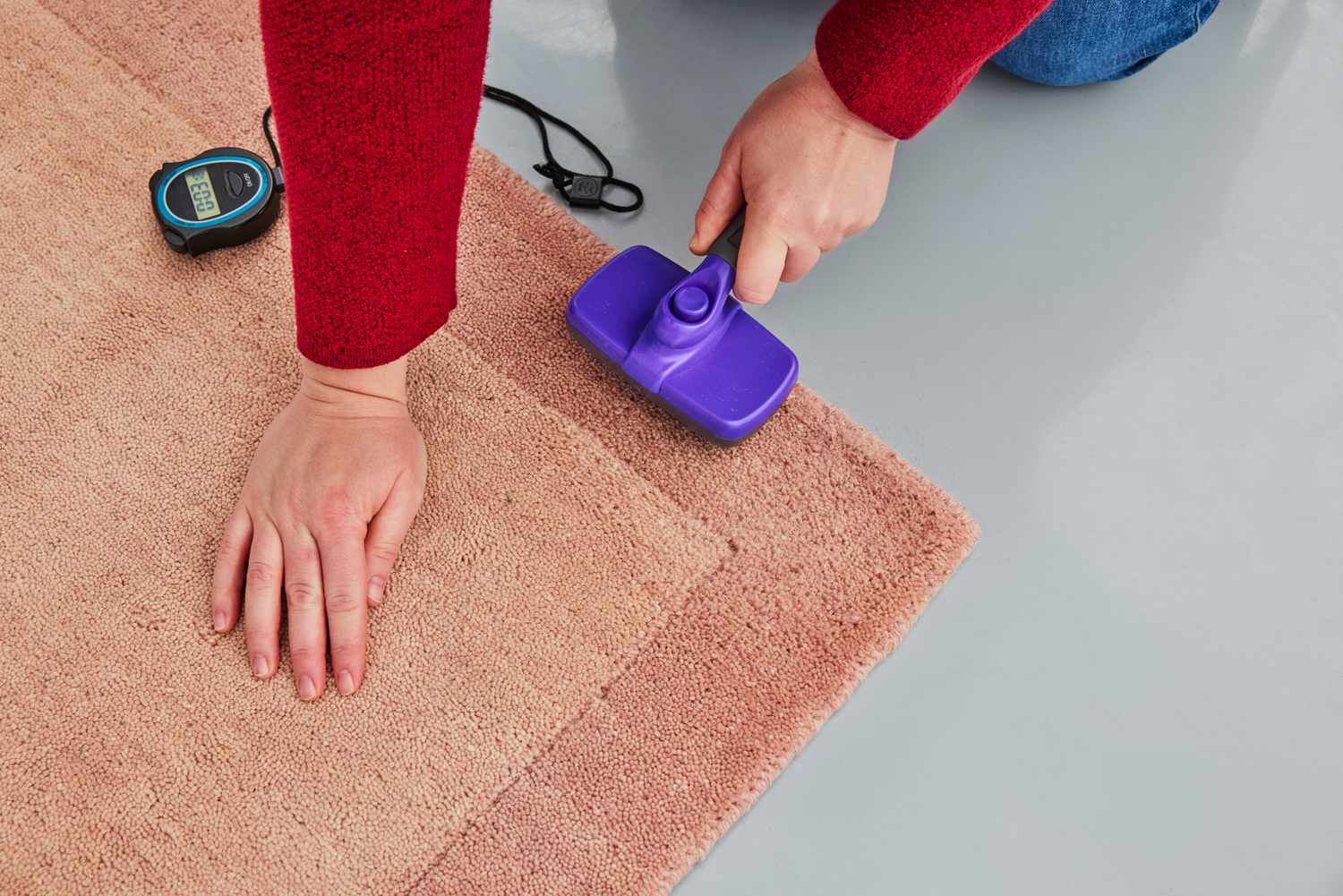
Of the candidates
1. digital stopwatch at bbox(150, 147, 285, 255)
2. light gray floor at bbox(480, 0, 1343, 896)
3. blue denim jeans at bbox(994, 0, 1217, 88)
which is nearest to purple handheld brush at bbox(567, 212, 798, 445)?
light gray floor at bbox(480, 0, 1343, 896)

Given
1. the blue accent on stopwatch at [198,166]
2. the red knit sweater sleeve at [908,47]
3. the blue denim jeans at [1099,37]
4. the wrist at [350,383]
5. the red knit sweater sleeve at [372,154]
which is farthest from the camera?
the blue denim jeans at [1099,37]

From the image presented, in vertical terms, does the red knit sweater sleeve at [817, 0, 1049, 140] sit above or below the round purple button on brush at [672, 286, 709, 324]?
above

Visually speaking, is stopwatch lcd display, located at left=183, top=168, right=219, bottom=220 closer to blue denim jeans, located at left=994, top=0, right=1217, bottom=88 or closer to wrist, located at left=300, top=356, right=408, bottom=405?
wrist, located at left=300, top=356, right=408, bottom=405

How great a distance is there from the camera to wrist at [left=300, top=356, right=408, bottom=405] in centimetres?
78

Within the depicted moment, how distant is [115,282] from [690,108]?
589mm

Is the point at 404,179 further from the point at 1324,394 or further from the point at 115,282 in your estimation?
the point at 1324,394

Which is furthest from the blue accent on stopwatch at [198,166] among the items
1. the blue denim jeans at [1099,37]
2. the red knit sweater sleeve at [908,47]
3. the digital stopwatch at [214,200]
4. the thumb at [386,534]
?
the blue denim jeans at [1099,37]

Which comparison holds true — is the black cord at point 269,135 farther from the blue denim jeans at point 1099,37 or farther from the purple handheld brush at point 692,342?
the blue denim jeans at point 1099,37

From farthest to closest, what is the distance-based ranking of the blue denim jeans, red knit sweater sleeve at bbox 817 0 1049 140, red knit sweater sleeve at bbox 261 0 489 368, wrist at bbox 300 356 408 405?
1. the blue denim jeans
2. wrist at bbox 300 356 408 405
3. red knit sweater sleeve at bbox 817 0 1049 140
4. red knit sweater sleeve at bbox 261 0 489 368

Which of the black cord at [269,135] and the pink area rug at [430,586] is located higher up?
the black cord at [269,135]

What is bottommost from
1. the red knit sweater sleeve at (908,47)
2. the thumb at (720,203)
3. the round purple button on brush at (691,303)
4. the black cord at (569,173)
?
the black cord at (569,173)

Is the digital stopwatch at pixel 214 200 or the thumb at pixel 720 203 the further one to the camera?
the digital stopwatch at pixel 214 200

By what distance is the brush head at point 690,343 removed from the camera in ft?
2.71

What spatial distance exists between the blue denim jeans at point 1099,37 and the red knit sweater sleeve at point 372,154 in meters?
0.73
